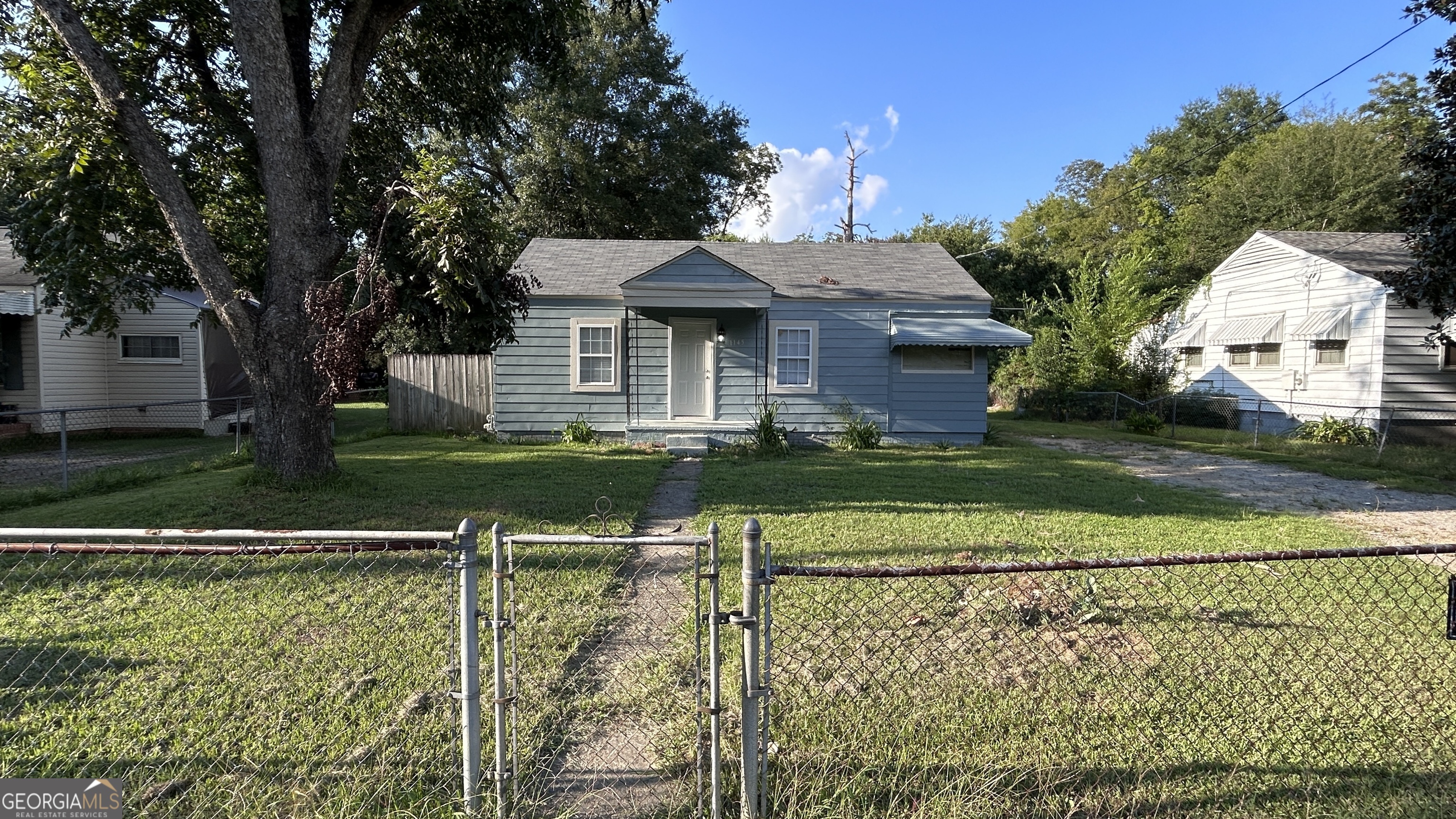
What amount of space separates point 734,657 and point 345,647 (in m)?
2.33

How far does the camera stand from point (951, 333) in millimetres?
13617

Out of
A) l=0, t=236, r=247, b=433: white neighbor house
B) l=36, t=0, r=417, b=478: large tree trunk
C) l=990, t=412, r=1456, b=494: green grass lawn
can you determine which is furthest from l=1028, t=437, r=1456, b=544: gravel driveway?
l=0, t=236, r=247, b=433: white neighbor house

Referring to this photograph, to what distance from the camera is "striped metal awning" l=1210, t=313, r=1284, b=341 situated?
1694 cm

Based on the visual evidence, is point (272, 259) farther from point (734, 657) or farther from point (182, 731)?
point (734, 657)

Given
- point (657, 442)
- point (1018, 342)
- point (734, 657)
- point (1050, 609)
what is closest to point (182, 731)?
point (734, 657)

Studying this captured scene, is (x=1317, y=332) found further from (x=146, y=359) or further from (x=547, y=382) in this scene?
(x=146, y=359)

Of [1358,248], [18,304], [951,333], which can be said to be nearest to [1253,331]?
[1358,248]

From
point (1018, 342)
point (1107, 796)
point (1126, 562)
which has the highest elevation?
point (1018, 342)

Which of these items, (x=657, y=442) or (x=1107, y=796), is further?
(x=657, y=442)

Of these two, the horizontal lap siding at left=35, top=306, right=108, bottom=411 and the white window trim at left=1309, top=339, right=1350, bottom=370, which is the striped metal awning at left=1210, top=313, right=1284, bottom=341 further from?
the horizontal lap siding at left=35, top=306, right=108, bottom=411

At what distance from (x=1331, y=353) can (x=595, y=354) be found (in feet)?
56.3

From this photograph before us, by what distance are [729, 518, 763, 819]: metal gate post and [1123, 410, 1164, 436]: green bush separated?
17361 mm

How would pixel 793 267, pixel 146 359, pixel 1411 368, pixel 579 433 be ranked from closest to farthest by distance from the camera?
pixel 579 433 → pixel 1411 368 → pixel 793 267 → pixel 146 359

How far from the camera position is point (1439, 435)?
1421 cm
